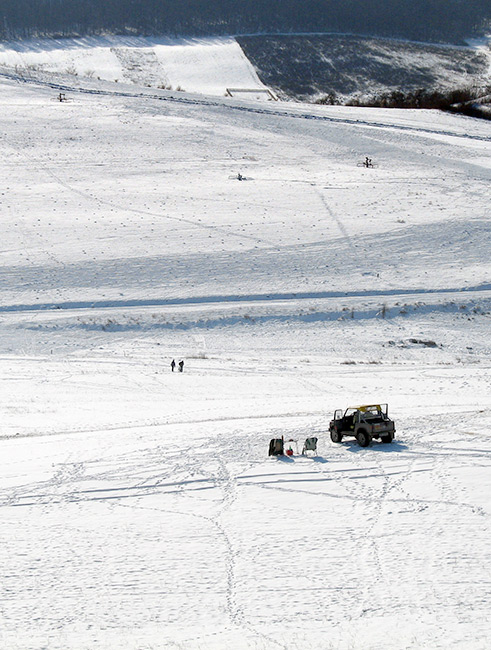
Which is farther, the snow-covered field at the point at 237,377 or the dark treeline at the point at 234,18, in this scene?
the dark treeline at the point at 234,18

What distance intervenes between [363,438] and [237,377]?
8.09m

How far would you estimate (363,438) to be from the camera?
16250mm

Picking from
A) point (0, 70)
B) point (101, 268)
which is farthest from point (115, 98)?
point (101, 268)

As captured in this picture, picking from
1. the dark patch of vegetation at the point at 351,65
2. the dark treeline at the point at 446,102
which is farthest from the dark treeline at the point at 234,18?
the dark treeline at the point at 446,102

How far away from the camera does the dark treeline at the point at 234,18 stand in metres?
101

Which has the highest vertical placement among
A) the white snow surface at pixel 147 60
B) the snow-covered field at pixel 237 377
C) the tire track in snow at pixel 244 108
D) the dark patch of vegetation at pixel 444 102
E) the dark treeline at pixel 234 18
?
the dark treeline at pixel 234 18

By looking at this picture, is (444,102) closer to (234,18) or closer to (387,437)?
(234,18)

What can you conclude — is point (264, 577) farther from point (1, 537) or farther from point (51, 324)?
point (51, 324)

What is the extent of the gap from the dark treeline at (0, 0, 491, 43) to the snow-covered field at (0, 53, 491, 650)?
49.1 meters

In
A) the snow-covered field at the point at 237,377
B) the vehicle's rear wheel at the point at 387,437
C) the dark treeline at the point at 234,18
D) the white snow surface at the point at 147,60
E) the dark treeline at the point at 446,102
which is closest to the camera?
the snow-covered field at the point at 237,377

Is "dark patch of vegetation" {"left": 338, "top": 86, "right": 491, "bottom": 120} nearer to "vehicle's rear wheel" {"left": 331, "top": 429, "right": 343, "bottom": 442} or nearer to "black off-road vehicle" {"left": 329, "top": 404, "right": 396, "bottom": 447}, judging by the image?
"black off-road vehicle" {"left": 329, "top": 404, "right": 396, "bottom": 447}

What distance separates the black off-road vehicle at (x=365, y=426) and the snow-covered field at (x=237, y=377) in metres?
0.38

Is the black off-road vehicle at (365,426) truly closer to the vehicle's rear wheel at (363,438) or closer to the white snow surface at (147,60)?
the vehicle's rear wheel at (363,438)

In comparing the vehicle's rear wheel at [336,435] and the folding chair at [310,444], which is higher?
the folding chair at [310,444]
